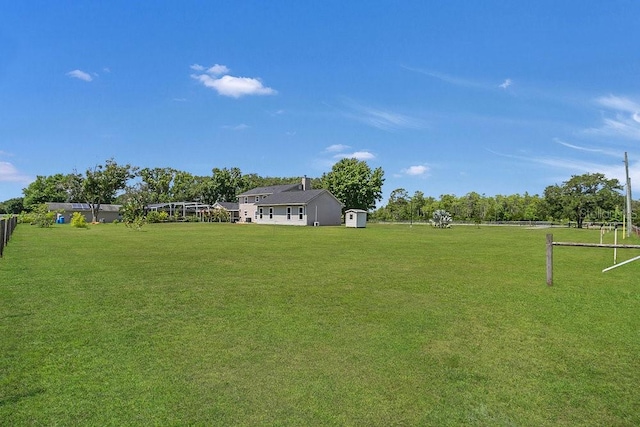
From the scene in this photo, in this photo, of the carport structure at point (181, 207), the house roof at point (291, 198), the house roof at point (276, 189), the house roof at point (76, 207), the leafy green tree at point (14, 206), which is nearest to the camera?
the house roof at point (291, 198)

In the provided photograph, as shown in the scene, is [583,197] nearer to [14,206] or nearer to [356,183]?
[356,183]

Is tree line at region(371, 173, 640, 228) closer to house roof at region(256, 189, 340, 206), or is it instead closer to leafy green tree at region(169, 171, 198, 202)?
house roof at region(256, 189, 340, 206)

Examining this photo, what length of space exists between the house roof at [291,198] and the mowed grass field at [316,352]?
40329 millimetres

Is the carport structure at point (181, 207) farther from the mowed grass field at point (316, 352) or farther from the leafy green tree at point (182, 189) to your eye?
the mowed grass field at point (316, 352)

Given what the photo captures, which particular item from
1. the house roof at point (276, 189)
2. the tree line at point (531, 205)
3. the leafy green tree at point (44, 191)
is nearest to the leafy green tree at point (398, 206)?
the tree line at point (531, 205)

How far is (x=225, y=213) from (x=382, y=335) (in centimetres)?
6090

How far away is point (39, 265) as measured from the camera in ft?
38.6

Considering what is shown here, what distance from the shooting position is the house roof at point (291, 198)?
5007 cm

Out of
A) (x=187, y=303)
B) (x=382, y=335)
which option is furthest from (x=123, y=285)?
(x=382, y=335)

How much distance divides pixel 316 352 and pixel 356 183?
57253 millimetres

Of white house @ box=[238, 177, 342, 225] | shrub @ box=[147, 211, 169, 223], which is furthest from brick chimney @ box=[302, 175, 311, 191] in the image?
shrub @ box=[147, 211, 169, 223]

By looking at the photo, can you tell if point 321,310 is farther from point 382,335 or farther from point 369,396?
point 369,396

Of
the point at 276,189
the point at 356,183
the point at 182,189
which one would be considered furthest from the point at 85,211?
the point at 356,183

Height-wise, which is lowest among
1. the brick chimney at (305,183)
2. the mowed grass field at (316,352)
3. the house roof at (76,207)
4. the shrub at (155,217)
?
the mowed grass field at (316,352)
